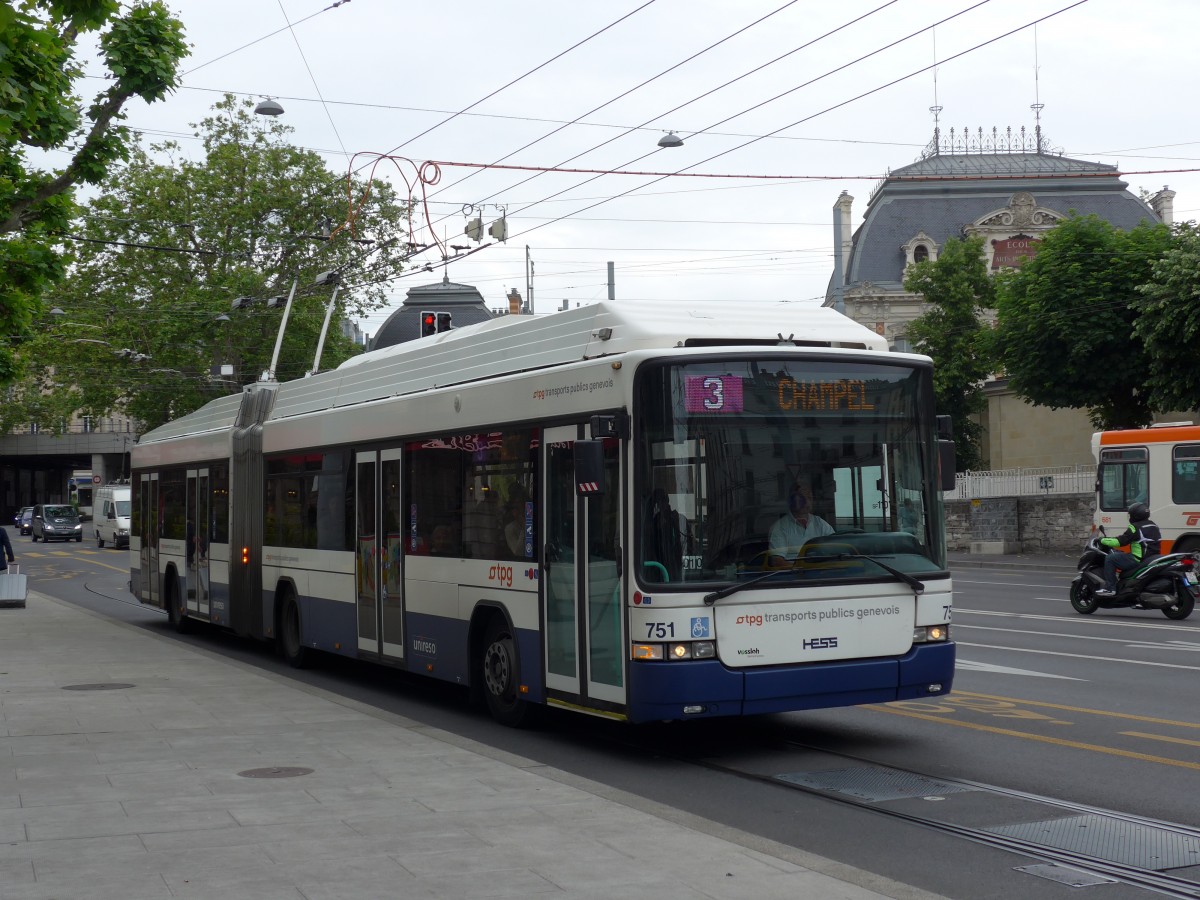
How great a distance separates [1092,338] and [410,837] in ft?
110

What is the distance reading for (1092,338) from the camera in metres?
37.4

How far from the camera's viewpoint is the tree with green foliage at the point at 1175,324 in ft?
106

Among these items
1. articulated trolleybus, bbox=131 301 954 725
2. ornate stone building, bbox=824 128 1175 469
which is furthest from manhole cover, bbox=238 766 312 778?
ornate stone building, bbox=824 128 1175 469

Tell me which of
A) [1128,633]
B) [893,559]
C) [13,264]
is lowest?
[1128,633]

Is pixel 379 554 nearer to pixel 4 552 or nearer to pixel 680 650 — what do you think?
pixel 680 650

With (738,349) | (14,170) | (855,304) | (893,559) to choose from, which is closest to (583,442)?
(738,349)

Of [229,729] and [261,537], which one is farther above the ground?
[261,537]

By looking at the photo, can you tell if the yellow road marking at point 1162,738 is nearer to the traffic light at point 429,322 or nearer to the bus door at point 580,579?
the bus door at point 580,579

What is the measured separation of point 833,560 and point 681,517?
110 centimetres

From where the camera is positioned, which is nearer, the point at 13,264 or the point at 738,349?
the point at 738,349

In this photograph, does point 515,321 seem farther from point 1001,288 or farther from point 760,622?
point 1001,288

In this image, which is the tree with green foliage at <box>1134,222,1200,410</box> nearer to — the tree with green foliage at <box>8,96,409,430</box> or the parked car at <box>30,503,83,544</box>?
the tree with green foliage at <box>8,96,409,430</box>

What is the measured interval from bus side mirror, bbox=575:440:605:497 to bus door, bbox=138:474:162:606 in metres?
13.8

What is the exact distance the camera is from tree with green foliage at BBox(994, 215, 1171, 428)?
123ft
